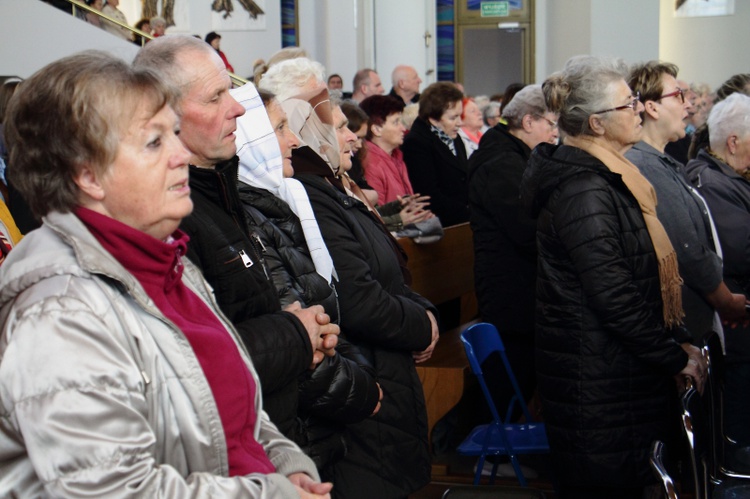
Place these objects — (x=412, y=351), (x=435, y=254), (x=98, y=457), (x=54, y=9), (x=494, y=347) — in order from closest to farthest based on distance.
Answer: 1. (x=98, y=457)
2. (x=412, y=351)
3. (x=494, y=347)
4. (x=435, y=254)
5. (x=54, y=9)

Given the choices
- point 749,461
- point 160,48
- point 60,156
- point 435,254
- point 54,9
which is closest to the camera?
point 60,156

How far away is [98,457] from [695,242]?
2664mm

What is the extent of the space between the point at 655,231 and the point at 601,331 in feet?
1.25

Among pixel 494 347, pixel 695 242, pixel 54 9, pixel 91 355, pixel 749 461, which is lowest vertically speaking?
pixel 749 461

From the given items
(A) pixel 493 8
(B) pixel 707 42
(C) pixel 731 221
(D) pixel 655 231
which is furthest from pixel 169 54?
(A) pixel 493 8

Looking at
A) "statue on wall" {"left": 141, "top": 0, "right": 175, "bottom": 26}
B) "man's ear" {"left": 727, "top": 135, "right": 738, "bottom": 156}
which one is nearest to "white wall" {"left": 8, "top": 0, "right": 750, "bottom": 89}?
"statue on wall" {"left": 141, "top": 0, "right": 175, "bottom": 26}

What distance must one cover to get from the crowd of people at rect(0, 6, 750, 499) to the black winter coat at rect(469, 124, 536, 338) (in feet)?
0.03

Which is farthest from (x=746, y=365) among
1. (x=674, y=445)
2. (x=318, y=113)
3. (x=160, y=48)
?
(x=160, y=48)

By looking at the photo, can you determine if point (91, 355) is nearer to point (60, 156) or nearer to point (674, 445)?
point (60, 156)

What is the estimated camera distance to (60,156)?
1.50m

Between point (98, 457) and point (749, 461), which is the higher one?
point (98, 457)

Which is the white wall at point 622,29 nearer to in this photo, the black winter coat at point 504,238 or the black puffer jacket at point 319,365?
the black winter coat at point 504,238

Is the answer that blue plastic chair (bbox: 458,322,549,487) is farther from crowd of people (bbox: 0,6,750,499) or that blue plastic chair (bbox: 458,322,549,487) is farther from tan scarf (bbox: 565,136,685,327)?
tan scarf (bbox: 565,136,685,327)

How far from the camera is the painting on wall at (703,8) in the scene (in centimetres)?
1422
